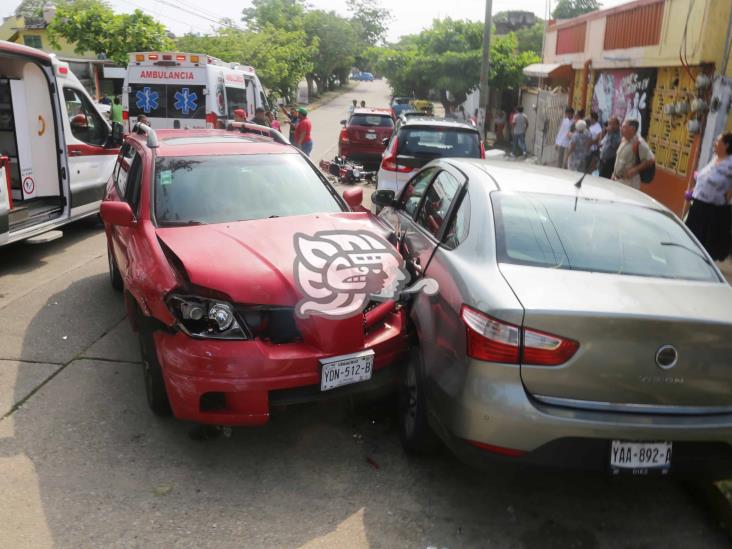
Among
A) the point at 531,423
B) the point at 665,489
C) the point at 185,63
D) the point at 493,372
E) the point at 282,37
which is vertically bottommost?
the point at 665,489

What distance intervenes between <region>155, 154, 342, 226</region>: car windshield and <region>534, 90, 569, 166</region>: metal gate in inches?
576

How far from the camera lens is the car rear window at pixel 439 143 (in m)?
9.67

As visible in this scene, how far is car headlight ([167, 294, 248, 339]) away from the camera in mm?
3621

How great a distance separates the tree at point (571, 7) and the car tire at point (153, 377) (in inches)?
3571

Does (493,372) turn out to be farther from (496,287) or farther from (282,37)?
(282,37)

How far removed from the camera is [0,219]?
703 cm

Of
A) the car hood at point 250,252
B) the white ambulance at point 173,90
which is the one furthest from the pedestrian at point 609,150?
the car hood at point 250,252

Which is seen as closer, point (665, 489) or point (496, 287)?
point (496, 287)

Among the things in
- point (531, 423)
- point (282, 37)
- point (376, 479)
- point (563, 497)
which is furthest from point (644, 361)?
point (282, 37)

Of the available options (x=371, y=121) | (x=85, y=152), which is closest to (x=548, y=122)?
(x=371, y=121)

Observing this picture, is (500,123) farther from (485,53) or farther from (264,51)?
(264,51)

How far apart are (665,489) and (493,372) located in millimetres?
1552

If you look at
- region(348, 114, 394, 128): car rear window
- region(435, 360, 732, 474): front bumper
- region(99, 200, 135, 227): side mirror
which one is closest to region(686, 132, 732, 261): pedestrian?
region(435, 360, 732, 474): front bumper

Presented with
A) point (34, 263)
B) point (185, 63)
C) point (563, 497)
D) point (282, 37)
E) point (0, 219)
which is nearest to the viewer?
point (563, 497)
